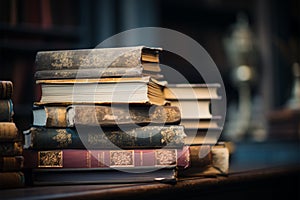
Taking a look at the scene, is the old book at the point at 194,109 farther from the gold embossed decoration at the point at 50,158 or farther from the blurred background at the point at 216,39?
the blurred background at the point at 216,39

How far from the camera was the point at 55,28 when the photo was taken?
11.7 ft

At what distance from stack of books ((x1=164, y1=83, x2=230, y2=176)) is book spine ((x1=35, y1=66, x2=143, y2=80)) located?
0.22 meters

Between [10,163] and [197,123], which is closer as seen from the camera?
[10,163]

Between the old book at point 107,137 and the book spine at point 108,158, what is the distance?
12 mm

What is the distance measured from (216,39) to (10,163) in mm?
3581

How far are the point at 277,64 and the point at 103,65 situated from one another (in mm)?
3319

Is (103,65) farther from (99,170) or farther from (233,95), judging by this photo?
(233,95)

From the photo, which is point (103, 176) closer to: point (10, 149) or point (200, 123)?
point (10, 149)

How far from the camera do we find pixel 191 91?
1687 millimetres

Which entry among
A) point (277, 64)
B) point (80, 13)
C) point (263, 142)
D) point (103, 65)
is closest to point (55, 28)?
point (80, 13)

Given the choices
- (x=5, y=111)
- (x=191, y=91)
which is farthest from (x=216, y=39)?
(x=5, y=111)

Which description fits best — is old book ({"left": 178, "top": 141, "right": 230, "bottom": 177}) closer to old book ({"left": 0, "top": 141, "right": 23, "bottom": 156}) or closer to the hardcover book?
the hardcover book

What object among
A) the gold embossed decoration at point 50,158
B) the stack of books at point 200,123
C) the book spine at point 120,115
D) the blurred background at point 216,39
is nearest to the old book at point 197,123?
the stack of books at point 200,123

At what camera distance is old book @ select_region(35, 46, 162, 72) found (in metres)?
1.44
